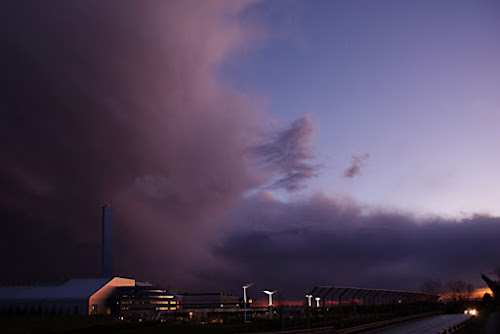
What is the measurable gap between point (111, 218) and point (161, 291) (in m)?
33.6

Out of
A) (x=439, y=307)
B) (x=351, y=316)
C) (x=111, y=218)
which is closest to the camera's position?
(x=351, y=316)

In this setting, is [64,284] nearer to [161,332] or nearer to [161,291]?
[161,291]

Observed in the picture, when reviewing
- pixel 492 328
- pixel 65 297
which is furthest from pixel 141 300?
pixel 492 328

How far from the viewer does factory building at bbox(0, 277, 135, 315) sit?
133 metres

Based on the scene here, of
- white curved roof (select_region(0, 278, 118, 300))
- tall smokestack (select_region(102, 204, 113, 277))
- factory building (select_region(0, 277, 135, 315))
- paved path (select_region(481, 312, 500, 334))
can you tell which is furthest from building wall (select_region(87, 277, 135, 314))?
paved path (select_region(481, 312, 500, 334))

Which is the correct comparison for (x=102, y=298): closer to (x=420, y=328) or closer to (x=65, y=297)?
(x=65, y=297)

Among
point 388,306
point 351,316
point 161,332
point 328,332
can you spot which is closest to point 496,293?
point 388,306

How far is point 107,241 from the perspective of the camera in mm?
176875

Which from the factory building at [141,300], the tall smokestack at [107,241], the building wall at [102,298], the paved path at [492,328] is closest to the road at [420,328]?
the paved path at [492,328]

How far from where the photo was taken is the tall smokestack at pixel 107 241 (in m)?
176

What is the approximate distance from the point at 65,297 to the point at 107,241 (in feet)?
140

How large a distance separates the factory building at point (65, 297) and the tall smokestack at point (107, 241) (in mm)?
27727

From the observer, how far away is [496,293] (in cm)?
11900

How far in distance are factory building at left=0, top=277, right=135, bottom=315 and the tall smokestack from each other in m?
27.7
